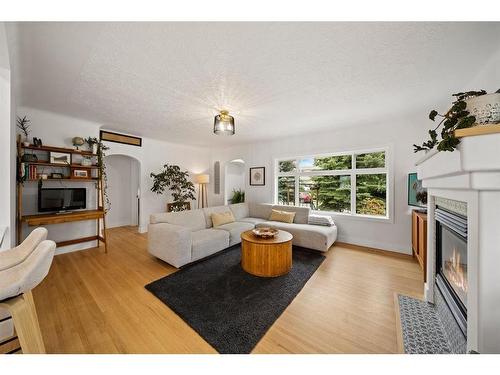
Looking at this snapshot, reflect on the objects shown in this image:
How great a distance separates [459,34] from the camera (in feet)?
4.54

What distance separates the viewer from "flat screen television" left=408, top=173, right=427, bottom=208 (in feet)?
8.64

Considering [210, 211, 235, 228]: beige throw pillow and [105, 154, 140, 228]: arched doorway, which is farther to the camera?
[105, 154, 140, 228]: arched doorway

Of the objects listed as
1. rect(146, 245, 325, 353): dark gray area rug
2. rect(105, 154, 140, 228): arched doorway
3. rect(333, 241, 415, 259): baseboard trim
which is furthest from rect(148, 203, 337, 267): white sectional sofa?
rect(105, 154, 140, 228): arched doorway

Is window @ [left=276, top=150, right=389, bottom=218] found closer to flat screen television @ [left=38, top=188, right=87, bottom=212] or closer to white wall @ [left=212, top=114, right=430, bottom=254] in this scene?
white wall @ [left=212, top=114, right=430, bottom=254]

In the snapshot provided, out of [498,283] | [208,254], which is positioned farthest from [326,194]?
[498,283]

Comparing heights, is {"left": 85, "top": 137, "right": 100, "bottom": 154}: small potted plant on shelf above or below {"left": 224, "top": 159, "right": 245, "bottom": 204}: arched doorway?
above

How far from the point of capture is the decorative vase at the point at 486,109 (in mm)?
933

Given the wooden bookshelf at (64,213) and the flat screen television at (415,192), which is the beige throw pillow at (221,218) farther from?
the flat screen television at (415,192)

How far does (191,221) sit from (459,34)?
3790 millimetres

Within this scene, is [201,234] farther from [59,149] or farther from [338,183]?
[338,183]

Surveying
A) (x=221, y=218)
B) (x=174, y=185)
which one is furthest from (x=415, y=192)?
(x=174, y=185)

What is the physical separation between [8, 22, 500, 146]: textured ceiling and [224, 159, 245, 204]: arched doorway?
10.2 feet
